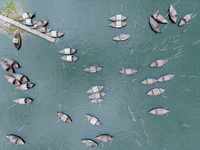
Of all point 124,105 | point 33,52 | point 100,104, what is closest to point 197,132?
point 124,105

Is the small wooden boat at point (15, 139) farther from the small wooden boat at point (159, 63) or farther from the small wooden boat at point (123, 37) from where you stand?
the small wooden boat at point (159, 63)

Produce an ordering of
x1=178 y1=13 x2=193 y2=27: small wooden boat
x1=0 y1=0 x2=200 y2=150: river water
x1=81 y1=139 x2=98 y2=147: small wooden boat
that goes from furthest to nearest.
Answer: x1=81 y1=139 x2=98 y2=147: small wooden boat
x1=0 y1=0 x2=200 y2=150: river water
x1=178 y1=13 x2=193 y2=27: small wooden boat

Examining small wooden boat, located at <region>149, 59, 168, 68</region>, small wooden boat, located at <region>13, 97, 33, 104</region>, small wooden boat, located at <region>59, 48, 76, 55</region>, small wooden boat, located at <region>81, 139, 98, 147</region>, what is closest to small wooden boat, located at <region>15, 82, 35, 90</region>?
small wooden boat, located at <region>13, 97, 33, 104</region>

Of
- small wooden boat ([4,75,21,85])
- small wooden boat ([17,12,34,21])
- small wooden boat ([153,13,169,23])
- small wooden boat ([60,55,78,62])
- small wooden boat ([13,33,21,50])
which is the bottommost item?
small wooden boat ([4,75,21,85])

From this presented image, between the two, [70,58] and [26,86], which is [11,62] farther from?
[70,58]

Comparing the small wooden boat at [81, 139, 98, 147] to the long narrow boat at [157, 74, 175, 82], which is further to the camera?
the small wooden boat at [81, 139, 98, 147]

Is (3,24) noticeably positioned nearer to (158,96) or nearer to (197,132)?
(158,96)

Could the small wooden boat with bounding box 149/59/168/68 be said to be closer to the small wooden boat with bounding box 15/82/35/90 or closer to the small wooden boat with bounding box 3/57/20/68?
the small wooden boat with bounding box 15/82/35/90

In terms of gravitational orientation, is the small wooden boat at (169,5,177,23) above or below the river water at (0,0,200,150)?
above

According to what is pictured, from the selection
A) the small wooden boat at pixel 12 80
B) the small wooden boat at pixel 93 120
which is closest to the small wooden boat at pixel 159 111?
the small wooden boat at pixel 93 120
